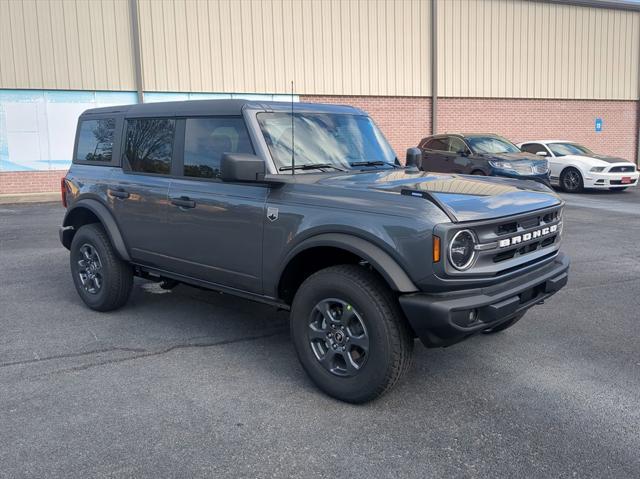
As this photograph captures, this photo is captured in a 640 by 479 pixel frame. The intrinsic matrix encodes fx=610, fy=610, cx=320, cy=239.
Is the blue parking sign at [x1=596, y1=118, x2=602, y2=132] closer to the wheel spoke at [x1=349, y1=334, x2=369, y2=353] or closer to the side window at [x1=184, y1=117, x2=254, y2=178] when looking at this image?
the side window at [x1=184, y1=117, x2=254, y2=178]

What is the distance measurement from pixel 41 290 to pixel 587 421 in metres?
5.51

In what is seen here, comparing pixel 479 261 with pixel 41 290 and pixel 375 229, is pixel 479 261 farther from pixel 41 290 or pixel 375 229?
pixel 41 290

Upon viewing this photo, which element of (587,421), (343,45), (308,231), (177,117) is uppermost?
(343,45)

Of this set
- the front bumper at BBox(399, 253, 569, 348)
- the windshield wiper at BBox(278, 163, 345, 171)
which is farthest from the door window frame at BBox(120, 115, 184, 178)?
the front bumper at BBox(399, 253, 569, 348)

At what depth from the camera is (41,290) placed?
21.6 ft

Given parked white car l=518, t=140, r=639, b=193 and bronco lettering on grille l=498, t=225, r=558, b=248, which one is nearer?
bronco lettering on grille l=498, t=225, r=558, b=248

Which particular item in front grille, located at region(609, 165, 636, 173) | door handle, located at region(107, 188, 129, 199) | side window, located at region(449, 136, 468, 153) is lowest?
front grille, located at region(609, 165, 636, 173)

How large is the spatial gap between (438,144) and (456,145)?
71cm

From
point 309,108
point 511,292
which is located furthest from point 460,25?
point 511,292

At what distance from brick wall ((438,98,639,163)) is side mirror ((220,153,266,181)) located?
18.9 m

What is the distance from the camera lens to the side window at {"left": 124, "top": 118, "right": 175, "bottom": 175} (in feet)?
16.5

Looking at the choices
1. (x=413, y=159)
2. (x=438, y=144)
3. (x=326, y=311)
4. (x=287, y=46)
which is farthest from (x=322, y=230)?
(x=287, y=46)

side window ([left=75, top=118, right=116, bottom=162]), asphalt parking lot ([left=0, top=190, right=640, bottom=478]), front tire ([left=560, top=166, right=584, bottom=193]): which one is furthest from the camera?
front tire ([left=560, top=166, right=584, bottom=193])

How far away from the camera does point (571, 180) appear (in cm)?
1645
